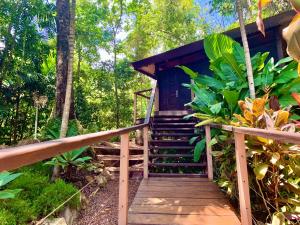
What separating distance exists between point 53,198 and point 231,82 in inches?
139

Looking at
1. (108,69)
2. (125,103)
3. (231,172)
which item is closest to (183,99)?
(125,103)

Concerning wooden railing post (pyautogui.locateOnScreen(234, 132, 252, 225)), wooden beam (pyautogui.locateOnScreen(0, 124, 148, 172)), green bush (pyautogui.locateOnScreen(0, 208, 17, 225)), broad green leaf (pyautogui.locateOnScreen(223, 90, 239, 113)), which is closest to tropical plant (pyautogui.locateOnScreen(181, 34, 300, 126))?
broad green leaf (pyautogui.locateOnScreen(223, 90, 239, 113))

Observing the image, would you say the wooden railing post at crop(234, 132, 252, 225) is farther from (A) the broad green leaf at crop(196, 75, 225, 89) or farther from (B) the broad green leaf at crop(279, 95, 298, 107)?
(A) the broad green leaf at crop(196, 75, 225, 89)

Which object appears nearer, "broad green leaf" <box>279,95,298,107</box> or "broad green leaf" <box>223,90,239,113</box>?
"broad green leaf" <box>279,95,298,107</box>

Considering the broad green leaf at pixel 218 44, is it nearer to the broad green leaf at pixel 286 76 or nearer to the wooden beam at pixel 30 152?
the broad green leaf at pixel 286 76

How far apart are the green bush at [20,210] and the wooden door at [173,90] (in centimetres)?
677

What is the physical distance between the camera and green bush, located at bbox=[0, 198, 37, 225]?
2.97 meters

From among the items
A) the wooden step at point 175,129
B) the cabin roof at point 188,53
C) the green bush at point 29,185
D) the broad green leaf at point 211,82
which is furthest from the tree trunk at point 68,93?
the cabin roof at point 188,53

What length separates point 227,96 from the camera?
3801 mm

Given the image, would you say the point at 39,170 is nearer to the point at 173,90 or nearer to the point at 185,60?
the point at 173,90

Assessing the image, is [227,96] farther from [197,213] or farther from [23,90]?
[23,90]

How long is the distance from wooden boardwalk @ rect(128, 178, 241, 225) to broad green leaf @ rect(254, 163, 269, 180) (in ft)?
1.68

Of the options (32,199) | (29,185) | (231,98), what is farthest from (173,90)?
(32,199)

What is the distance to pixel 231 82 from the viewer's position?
14.2 ft
